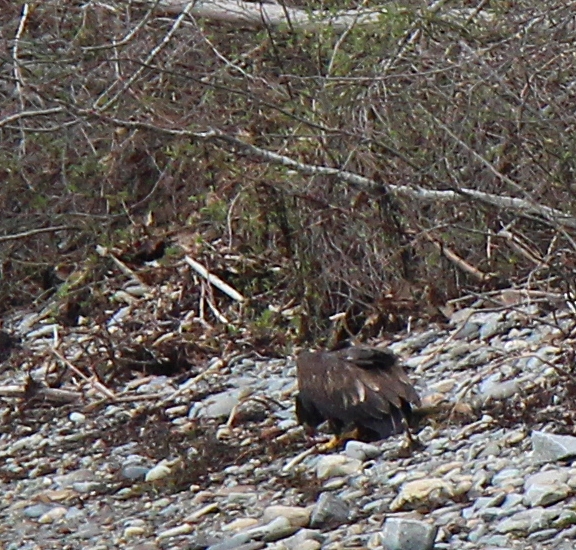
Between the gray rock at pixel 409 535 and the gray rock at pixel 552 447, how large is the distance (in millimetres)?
531

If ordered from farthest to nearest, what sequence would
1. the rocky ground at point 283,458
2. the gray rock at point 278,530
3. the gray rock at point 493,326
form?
the gray rock at point 493,326 < the gray rock at point 278,530 < the rocky ground at point 283,458

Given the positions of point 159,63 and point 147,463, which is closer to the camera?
point 147,463

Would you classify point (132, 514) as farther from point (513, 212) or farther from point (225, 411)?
point (513, 212)

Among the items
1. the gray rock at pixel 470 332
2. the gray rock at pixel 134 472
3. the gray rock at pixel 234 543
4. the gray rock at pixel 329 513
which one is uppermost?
the gray rock at pixel 470 332

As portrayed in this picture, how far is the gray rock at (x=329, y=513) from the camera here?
4023 mm

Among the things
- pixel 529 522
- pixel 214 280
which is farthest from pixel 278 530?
pixel 214 280

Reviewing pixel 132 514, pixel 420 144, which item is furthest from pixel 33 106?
pixel 132 514

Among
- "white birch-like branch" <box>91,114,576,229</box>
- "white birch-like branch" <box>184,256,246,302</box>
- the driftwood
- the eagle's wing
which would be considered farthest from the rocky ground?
the driftwood

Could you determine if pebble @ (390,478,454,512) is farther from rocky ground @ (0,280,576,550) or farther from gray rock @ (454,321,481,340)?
gray rock @ (454,321,481,340)

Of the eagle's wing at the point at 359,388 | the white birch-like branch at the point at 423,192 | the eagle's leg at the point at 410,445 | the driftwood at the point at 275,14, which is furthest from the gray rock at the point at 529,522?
the driftwood at the point at 275,14

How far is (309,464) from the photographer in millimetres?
4645

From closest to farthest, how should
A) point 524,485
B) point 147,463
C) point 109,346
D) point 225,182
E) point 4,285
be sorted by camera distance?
point 524,485
point 147,463
point 109,346
point 225,182
point 4,285

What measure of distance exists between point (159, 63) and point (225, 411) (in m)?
2.97

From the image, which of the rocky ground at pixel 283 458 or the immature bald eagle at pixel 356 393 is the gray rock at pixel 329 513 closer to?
the rocky ground at pixel 283 458
